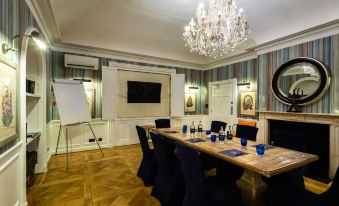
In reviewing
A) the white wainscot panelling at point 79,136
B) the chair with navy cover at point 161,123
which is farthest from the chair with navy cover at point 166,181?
the white wainscot panelling at point 79,136

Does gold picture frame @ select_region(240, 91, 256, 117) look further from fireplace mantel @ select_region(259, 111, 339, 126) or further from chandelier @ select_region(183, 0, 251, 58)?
chandelier @ select_region(183, 0, 251, 58)

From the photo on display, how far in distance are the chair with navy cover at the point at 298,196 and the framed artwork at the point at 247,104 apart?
327 centimetres

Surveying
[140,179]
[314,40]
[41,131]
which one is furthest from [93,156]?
[314,40]

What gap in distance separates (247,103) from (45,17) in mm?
5084

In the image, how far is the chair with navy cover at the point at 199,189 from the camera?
158 cm

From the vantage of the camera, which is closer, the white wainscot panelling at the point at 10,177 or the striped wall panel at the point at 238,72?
the white wainscot panelling at the point at 10,177

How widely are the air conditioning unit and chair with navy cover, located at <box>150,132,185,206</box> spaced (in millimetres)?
3195

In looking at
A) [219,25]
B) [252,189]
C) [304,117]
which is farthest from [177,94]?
[252,189]

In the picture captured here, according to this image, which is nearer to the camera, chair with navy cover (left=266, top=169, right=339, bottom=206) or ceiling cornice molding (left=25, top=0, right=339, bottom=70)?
chair with navy cover (left=266, top=169, right=339, bottom=206)

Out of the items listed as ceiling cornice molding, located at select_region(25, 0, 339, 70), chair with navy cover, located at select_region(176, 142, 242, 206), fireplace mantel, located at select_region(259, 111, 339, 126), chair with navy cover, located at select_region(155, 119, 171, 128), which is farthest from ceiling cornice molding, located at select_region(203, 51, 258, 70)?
chair with navy cover, located at select_region(176, 142, 242, 206)

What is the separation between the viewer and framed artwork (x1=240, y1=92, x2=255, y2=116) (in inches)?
190

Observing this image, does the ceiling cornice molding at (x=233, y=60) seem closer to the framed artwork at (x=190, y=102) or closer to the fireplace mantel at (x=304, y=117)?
the framed artwork at (x=190, y=102)

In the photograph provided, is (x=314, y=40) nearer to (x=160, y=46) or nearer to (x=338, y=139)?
(x=338, y=139)

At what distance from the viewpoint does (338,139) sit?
2936 millimetres
